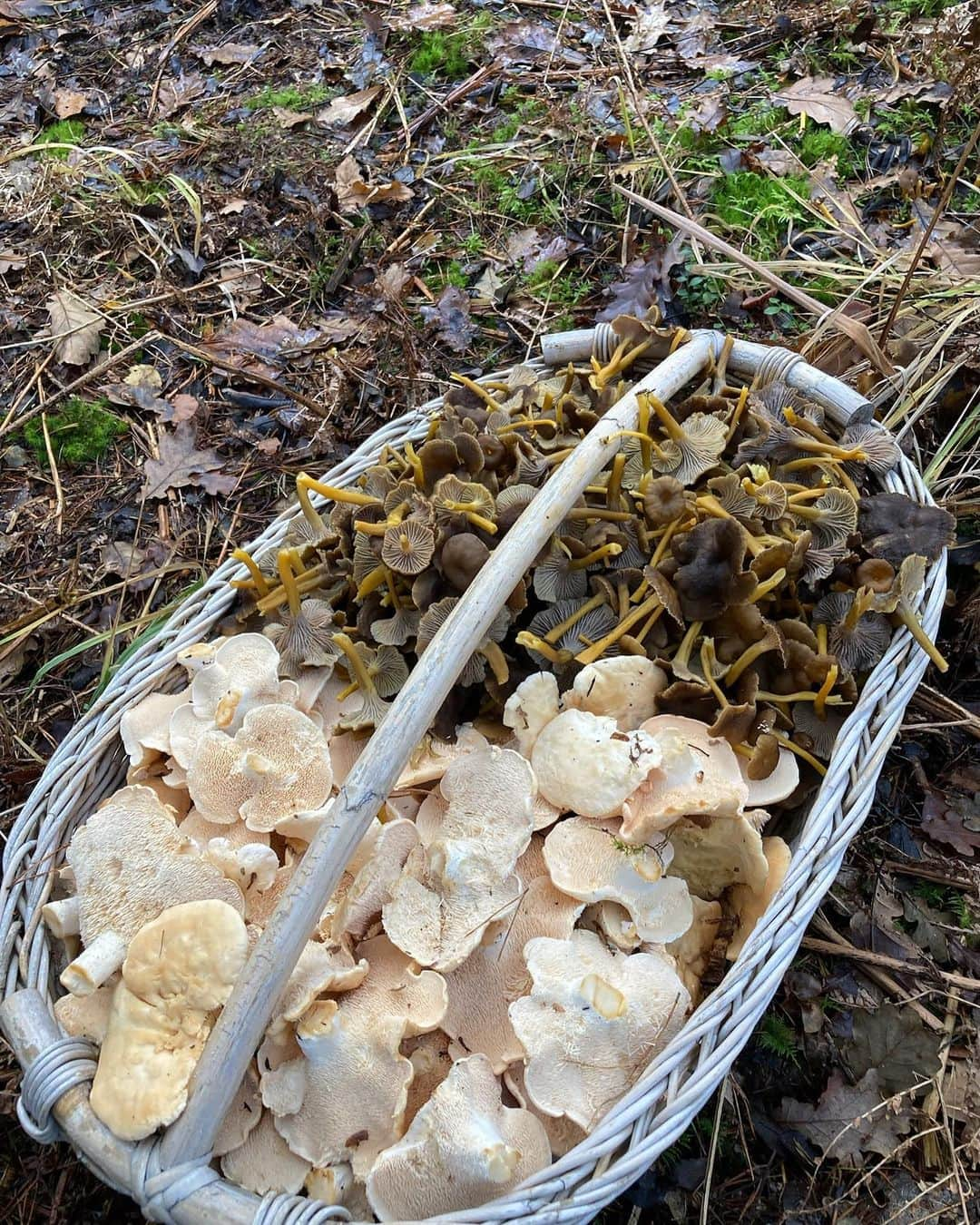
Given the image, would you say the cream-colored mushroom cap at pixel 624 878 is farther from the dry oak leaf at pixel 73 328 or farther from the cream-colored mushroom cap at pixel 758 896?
the dry oak leaf at pixel 73 328

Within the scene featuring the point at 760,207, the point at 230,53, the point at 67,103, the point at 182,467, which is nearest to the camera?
the point at 182,467

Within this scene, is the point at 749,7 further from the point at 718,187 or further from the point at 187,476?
the point at 187,476

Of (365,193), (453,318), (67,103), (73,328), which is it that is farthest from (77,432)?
(67,103)

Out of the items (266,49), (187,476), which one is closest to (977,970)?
(187,476)

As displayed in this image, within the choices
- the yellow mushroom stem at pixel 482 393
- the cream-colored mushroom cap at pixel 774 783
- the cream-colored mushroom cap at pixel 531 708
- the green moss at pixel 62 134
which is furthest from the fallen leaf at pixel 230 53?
the cream-colored mushroom cap at pixel 774 783

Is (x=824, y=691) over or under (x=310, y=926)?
under

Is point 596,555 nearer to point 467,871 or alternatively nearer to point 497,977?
point 467,871
